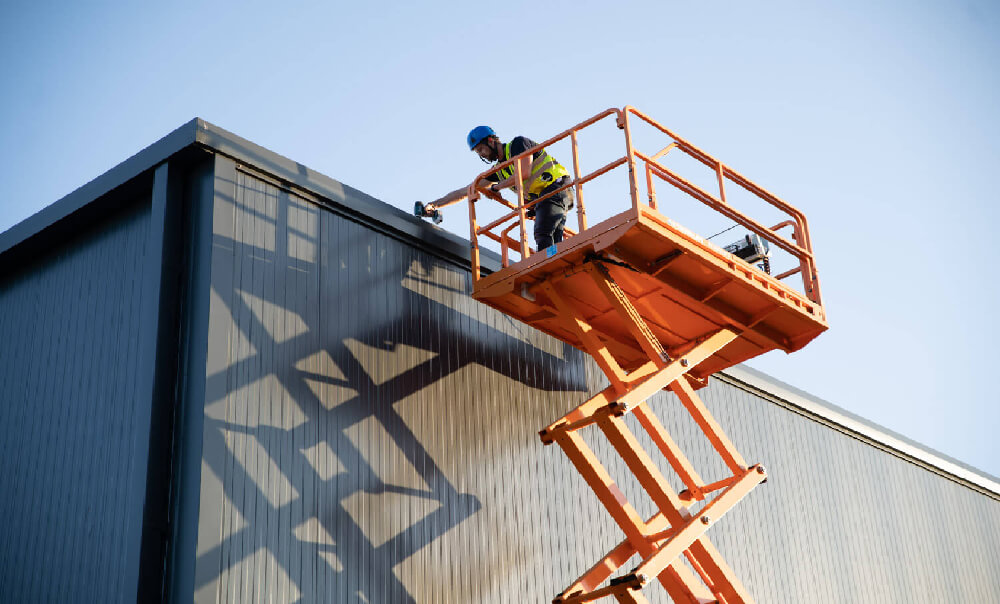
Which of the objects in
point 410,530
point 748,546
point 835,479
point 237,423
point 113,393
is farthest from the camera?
point 835,479

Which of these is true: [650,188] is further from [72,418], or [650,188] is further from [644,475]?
[72,418]

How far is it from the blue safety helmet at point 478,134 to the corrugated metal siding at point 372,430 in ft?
5.69

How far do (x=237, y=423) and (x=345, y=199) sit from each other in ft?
11.9

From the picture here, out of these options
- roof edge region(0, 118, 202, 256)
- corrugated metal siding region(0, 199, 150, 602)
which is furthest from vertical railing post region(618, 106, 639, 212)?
corrugated metal siding region(0, 199, 150, 602)

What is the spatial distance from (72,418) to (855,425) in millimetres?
17978

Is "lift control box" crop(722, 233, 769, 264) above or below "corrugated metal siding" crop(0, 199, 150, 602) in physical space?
above

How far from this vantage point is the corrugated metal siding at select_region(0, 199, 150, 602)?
38.5 ft

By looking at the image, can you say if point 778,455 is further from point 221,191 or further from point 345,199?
point 221,191

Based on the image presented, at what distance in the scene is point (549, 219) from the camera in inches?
542

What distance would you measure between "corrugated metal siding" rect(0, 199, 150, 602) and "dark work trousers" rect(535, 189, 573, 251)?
5.01m

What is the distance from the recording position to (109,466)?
1192 centimetres

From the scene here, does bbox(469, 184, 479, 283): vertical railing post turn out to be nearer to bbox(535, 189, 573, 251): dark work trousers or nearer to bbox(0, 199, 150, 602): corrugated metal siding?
bbox(535, 189, 573, 251): dark work trousers

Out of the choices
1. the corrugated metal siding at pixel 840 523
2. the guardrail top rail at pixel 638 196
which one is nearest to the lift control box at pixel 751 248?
the guardrail top rail at pixel 638 196

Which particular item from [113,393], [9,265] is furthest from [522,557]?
[9,265]
